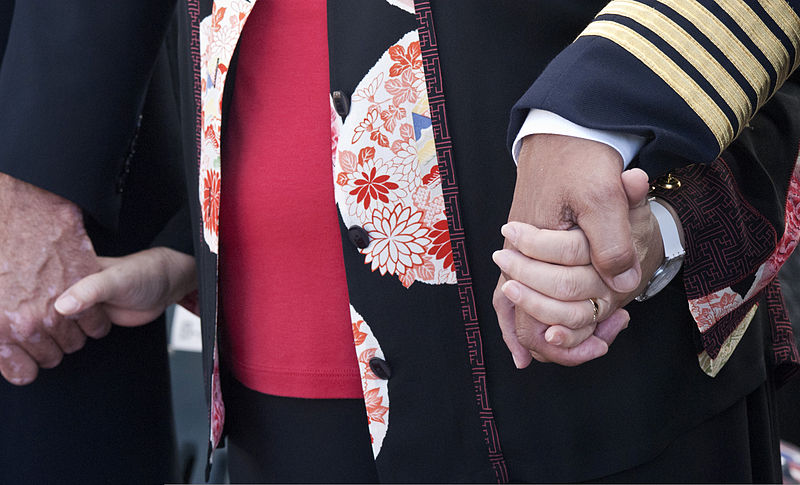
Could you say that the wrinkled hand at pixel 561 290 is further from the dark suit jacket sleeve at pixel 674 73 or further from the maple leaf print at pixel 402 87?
the maple leaf print at pixel 402 87

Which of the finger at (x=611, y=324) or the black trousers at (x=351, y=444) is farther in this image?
the black trousers at (x=351, y=444)

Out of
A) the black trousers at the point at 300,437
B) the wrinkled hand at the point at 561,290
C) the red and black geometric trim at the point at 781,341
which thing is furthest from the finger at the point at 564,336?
the red and black geometric trim at the point at 781,341

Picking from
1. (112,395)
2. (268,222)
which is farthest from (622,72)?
(112,395)

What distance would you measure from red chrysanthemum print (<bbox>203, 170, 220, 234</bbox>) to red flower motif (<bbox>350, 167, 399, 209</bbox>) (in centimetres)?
21

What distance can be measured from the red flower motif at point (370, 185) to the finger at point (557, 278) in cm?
20

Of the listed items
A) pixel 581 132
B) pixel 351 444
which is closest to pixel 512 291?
pixel 581 132

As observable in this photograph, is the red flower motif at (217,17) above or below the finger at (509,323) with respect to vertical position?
above

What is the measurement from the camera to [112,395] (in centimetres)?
114

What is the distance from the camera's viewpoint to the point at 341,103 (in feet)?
2.33

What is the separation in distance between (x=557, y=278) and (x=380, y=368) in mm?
271

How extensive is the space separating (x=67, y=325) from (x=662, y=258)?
2.69ft

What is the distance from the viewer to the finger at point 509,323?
23.5 inches

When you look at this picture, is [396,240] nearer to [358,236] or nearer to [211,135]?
[358,236]

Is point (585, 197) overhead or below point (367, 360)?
overhead
